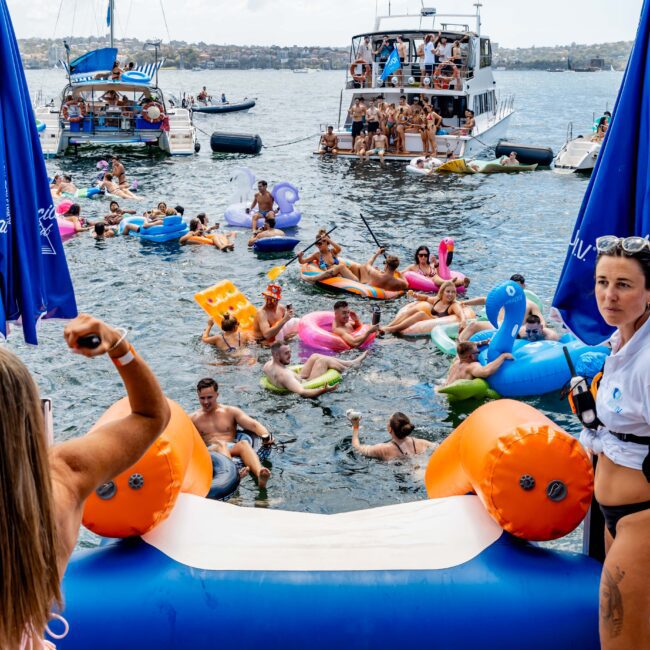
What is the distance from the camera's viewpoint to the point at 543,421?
3588 millimetres

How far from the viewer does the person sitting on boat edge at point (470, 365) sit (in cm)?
849

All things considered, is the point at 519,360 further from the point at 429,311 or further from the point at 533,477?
the point at 533,477

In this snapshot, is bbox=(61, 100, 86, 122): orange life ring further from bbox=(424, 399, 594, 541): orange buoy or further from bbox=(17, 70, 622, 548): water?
bbox=(424, 399, 594, 541): orange buoy

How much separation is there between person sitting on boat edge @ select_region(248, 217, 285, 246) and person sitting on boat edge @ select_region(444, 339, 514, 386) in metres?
7.30

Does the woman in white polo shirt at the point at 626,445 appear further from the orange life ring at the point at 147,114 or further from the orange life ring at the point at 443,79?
the orange life ring at the point at 147,114

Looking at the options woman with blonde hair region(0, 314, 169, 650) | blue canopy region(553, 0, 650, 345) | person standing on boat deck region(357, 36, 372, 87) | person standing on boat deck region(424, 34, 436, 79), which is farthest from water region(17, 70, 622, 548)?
woman with blonde hair region(0, 314, 169, 650)

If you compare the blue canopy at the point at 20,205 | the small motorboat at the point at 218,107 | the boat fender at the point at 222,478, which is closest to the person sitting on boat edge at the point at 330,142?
the boat fender at the point at 222,478

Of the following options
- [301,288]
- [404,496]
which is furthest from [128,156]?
[404,496]

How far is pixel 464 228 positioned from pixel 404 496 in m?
11.7

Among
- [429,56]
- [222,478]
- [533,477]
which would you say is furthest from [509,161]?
[533,477]

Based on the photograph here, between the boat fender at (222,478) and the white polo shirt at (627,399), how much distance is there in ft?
10.8

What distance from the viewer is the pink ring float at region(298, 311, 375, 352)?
9797 mm

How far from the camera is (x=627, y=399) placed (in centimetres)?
293

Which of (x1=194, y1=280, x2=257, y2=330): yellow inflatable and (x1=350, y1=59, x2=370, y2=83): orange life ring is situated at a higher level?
(x1=350, y1=59, x2=370, y2=83): orange life ring
